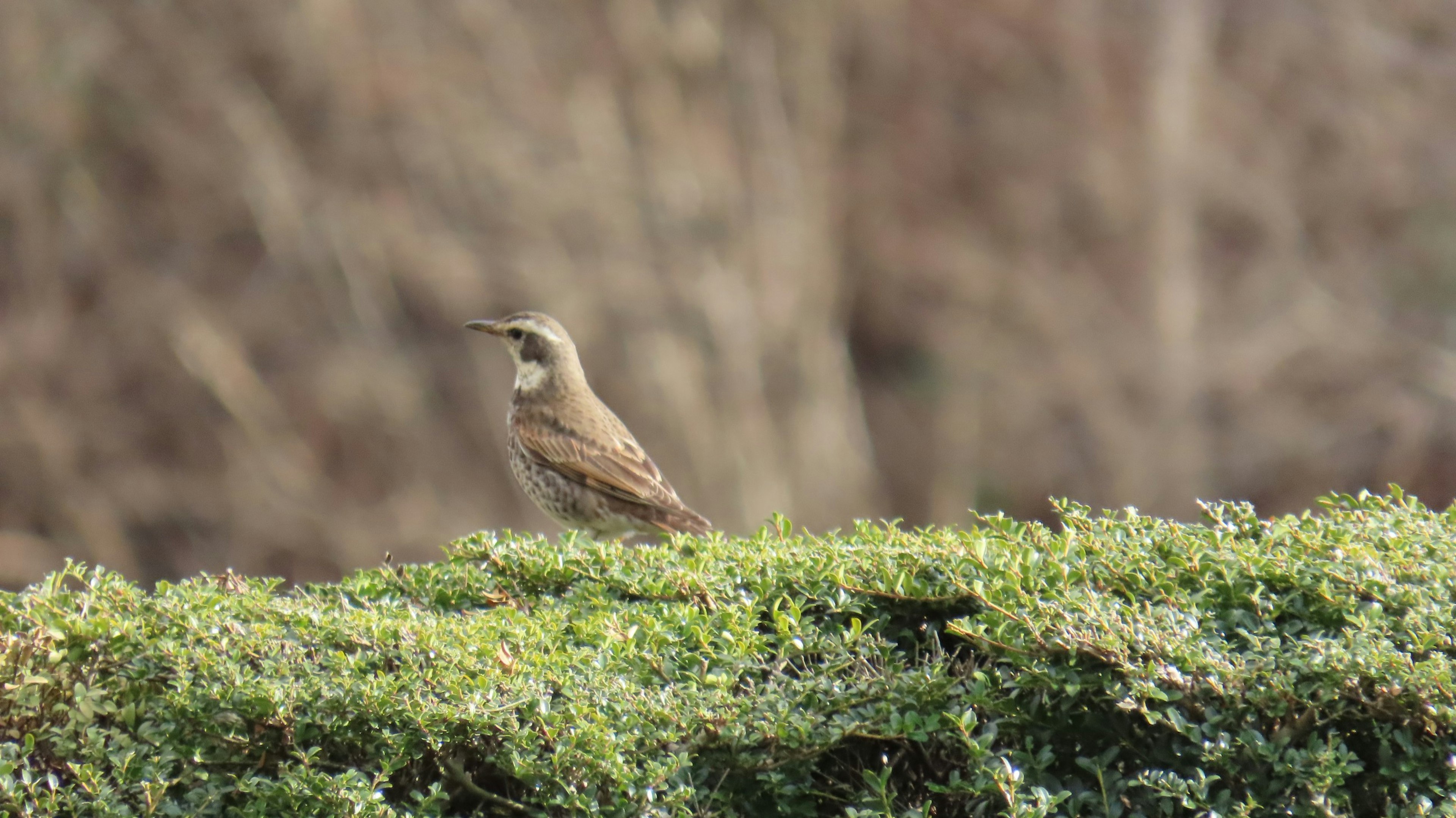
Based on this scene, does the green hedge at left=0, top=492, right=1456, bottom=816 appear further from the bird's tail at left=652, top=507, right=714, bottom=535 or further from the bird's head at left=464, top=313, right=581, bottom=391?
the bird's head at left=464, top=313, right=581, bottom=391

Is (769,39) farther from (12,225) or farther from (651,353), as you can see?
(12,225)

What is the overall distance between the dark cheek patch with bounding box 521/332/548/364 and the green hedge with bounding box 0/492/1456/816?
4.42 meters

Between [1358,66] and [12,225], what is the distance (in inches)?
479

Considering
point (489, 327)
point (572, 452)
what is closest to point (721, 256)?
point (489, 327)

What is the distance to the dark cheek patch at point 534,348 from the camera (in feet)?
26.5

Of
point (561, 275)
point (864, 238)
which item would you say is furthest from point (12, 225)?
point (864, 238)

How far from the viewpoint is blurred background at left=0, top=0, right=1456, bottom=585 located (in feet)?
41.7

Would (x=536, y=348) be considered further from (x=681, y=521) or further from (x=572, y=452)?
(x=681, y=521)

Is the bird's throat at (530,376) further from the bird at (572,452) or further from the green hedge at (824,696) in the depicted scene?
the green hedge at (824,696)

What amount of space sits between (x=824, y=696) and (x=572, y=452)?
14.3ft

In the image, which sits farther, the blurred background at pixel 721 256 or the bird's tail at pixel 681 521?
the blurred background at pixel 721 256

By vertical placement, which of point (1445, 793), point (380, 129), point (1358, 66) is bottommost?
point (1445, 793)

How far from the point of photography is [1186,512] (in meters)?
13.9


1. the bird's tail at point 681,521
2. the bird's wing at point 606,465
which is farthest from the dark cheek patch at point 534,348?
the bird's tail at point 681,521
